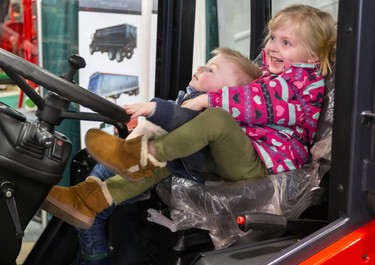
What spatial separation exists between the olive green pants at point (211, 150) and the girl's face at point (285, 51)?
0.29m

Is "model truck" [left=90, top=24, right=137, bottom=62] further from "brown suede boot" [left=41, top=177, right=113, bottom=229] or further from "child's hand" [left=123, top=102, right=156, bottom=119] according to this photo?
"child's hand" [left=123, top=102, right=156, bottom=119]

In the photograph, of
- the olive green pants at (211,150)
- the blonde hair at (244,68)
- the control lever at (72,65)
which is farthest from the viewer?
the blonde hair at (244,68)

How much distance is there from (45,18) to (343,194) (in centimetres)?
209

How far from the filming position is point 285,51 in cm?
150

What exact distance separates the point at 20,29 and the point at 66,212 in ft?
5.20

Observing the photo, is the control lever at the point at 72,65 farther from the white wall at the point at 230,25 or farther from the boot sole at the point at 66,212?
the white wall at the point at 230,25

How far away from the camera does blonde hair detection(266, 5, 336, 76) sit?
1463 millimetres

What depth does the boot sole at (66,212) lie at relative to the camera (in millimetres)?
1337

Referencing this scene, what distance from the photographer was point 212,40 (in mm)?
2773

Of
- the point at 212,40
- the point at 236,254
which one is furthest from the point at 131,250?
the point at 212,40

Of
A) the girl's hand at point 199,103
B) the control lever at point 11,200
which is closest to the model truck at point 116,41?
the girl's hand at point 199,103

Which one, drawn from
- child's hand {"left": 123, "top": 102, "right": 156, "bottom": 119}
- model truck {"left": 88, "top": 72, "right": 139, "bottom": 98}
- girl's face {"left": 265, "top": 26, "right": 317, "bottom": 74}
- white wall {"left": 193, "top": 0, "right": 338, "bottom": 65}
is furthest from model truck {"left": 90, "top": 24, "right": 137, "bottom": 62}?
child's hand {"left": 123, "top": 102, "right": 156, "bottom": 119}

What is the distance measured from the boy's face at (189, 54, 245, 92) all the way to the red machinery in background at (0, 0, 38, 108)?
1.37 metres

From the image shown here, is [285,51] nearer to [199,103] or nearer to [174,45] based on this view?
[199,103]
